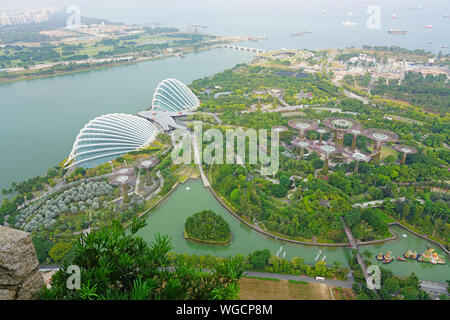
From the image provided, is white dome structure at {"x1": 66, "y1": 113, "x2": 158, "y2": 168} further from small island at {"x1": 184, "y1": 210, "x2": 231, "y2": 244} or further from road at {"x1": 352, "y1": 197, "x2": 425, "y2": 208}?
road at {"x1": 352, "y1": 197, "x2": 425, "y2": 208}

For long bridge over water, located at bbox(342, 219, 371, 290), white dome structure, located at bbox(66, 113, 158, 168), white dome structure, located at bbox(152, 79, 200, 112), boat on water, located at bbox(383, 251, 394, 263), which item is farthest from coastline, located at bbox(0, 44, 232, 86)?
boat on water, located at bbox(383, 251, 394, 263)

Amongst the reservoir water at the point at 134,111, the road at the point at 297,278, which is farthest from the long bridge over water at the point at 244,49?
the road at the point at 297,278

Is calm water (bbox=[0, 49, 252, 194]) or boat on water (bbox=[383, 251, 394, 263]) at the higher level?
calm water (bbox=[0, 49, 252, 194])

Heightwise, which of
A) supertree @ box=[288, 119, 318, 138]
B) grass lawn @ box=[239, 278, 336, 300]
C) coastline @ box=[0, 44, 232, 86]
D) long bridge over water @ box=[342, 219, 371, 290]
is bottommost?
grass lawn @ box=[239, 278, 336, 300]

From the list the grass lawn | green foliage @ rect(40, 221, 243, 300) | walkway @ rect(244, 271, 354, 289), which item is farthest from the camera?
walkway @ rect(244, 271, 354, 289)

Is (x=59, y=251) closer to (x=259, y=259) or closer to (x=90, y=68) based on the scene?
(x=259, y=259)

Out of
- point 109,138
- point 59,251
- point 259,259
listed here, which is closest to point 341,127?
point 259,259

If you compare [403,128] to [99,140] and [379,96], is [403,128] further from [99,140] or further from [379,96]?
[99,140]

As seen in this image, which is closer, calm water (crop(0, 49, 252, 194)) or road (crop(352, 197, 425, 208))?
road (crop(352, 197, 425, 208))
